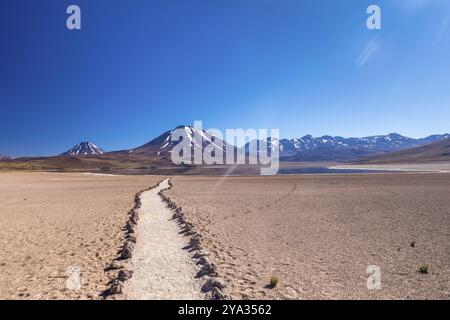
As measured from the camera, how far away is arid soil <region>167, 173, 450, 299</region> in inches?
413

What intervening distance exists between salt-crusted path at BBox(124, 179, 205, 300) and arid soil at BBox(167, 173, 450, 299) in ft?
4.17

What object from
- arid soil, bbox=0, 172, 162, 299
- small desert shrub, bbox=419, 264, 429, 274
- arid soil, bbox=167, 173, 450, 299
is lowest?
arid soil, bbox=0, 172, 162, 299

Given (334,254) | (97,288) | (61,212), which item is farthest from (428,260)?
(61,212)

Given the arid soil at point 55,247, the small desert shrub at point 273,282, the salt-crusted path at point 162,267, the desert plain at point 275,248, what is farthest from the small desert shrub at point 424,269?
the arid soil at point 55,247

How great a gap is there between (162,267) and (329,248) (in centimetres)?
775

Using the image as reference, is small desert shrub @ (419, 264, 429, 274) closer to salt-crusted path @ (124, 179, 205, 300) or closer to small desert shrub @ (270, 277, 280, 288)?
small desert shrub @ (270, 277, 280, 288)

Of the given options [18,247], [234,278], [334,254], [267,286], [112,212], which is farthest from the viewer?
[112,212]

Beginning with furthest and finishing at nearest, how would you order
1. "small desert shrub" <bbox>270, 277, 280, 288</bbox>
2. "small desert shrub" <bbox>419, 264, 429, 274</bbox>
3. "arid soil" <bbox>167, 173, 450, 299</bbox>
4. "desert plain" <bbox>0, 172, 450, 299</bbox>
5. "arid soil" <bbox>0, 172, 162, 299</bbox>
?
"small desert shrub" <bbox>419, 264, 429, 274</bbox> < "arid soil" <bbox>0, 172, 162, 299</bbox> < "small desert shrub" <bbox>270, 277, 280, 288</bbox> < "desert plain" <bbox>0, 172, 450, 299</bbox> < "arid soil" <bbox>167, 173, 450, 299</bbox>

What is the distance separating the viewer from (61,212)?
26.9m

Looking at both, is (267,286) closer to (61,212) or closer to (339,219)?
(339,219)

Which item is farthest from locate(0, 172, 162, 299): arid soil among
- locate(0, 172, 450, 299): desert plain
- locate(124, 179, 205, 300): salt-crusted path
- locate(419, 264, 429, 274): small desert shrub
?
locate(419, 264, 429, 274): small desert shrub

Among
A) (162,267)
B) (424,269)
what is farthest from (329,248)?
(162,267)

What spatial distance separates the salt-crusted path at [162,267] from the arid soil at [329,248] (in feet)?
4.17
